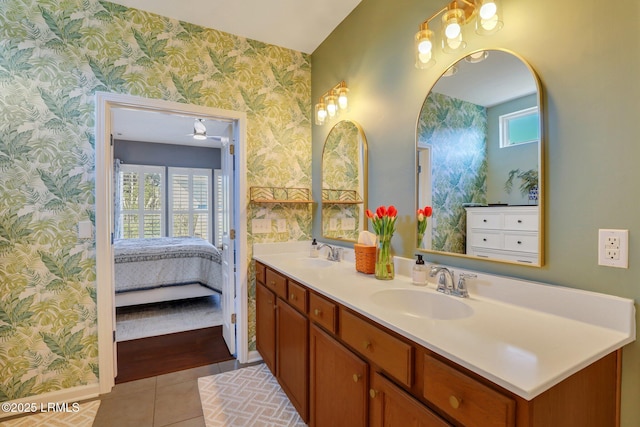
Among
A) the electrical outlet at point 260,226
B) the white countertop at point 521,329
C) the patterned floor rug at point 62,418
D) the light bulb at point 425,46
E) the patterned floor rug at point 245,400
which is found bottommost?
the patterned floor rug at point 62,418

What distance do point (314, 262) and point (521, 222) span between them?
4.73 ft

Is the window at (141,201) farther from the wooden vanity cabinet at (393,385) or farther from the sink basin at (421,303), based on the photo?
the sink basin at (421,303)

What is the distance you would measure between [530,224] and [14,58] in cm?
295

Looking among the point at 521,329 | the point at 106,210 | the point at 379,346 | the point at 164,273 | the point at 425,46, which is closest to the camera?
the point at 521,329

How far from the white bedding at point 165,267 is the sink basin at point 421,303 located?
9.50 feet

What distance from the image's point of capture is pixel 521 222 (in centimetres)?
119

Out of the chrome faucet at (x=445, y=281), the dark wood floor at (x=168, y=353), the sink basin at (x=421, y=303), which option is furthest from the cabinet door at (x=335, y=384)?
the dark wood floor at (x=168, y=353)

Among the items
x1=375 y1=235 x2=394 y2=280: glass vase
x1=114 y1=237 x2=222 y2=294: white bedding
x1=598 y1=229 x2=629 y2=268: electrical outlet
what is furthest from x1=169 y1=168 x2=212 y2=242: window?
x1=598 y1=229 x2=629 y2=268: electrical outlet

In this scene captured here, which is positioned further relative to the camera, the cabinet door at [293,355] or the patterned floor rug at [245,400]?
the patterned floor rug at [245,400]

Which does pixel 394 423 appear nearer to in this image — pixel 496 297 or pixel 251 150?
pixel 496 297

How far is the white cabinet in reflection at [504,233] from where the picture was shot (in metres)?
1.15

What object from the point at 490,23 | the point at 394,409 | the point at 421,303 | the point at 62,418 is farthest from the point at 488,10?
the point at 62,418

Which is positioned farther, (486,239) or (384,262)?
(384,262)

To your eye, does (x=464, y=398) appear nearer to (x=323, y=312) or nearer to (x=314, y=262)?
Answer: (x=323, y=312)
